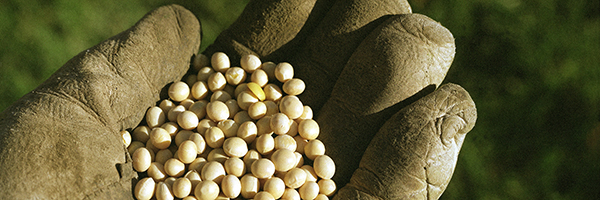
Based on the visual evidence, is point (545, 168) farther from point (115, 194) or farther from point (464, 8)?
point (115, 194)

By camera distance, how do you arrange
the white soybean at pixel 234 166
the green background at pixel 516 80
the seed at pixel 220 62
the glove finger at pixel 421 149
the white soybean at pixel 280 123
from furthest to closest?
the green background at pixel 516 80 → the seed at pixel 220 62 → the white soybean at pixel 280 123 → the white soybean at pixel 234 166 → the glove finger at pixel 421 149

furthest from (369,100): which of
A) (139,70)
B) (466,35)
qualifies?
(466,35)

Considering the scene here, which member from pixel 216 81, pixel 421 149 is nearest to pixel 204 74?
pixel 216 81

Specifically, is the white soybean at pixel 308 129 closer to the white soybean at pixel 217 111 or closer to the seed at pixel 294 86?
the seed at pixel 294 86

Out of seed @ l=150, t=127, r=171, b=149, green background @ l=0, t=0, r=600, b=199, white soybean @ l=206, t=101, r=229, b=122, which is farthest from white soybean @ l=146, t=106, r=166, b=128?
green background @ l=0, t=0, r=600, b=199

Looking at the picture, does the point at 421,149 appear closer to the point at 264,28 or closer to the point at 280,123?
the point at 280,123

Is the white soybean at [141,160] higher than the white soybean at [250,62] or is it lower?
lower

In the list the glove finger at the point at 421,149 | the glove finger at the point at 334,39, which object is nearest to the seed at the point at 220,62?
the glove finger at the point at 334,39
